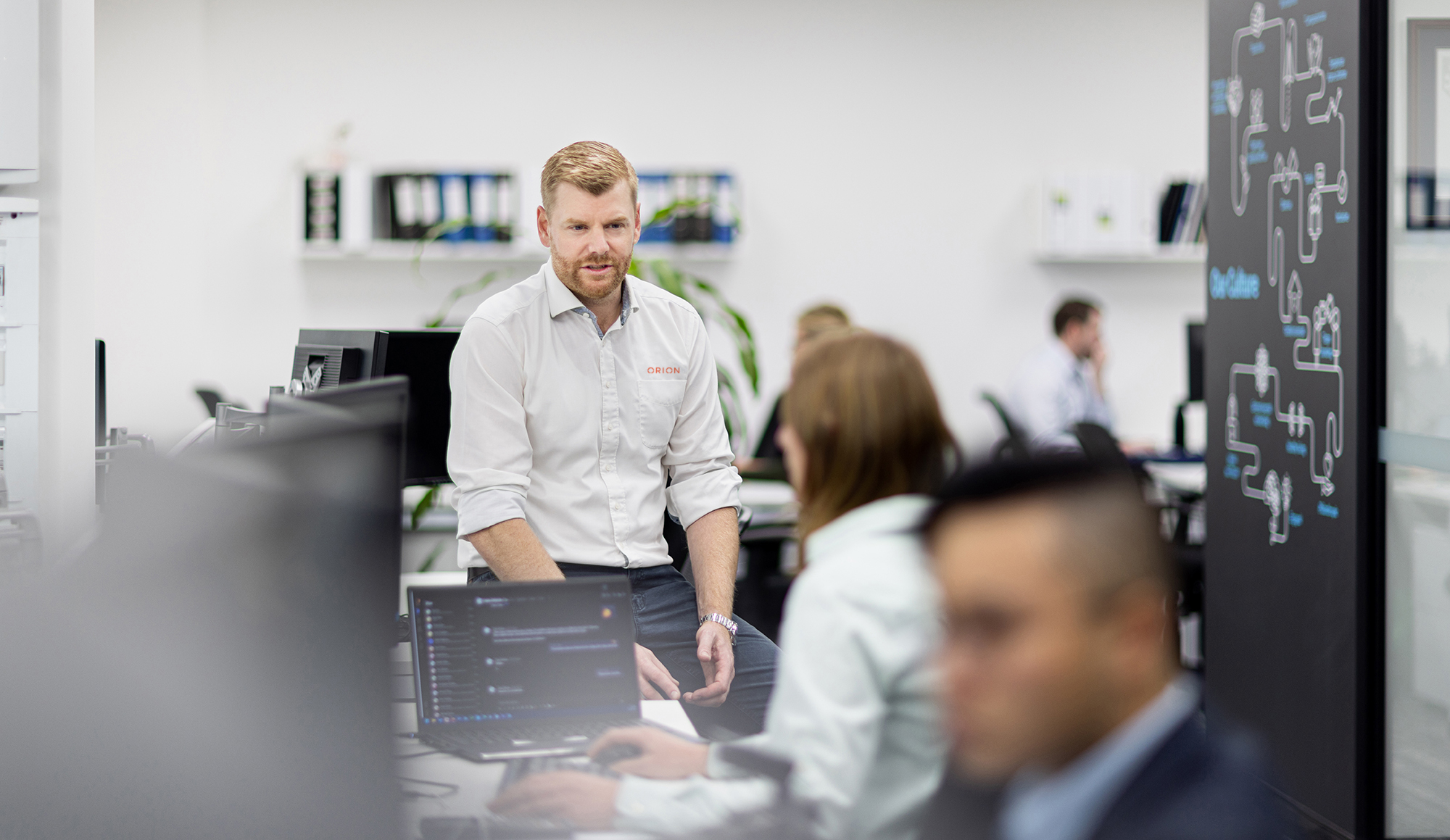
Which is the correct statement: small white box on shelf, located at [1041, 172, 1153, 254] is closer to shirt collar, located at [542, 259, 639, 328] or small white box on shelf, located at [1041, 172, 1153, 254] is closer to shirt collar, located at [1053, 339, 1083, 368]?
shirt collar, located at [1053, 339, 1083, 368]

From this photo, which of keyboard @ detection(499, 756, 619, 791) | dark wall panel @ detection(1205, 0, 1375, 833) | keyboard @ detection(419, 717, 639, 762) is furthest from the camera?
dark wall panel @ detection(1205, 0, 1375, 833)

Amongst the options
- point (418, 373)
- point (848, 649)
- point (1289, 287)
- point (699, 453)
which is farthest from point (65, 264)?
point (1289, 287)

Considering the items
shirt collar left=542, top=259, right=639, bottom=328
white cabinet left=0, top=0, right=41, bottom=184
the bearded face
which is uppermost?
white cabinet left=0, top=0, right=41, bottom=184

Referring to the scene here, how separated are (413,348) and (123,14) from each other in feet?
12.5

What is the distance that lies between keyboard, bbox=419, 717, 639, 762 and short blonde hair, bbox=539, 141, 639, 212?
3.14ft

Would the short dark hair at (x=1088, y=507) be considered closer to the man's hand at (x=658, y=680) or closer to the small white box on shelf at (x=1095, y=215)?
the man's hand at (x=658, y=680)

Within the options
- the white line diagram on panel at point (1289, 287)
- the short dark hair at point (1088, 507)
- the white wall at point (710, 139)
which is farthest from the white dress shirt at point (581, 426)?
the white wall at point (710, 139)

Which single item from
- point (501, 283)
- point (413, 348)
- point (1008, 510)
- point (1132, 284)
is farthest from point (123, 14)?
point (1008, 510)

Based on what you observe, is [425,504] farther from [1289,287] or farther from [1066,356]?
[1066,356]

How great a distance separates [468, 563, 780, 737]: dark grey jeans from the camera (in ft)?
6.70

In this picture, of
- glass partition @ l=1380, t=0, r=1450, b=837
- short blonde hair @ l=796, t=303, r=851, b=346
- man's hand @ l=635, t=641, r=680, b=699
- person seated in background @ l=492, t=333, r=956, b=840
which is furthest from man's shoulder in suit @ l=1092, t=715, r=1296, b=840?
short blonde hair @ l=796, t=303, r=851, b=346

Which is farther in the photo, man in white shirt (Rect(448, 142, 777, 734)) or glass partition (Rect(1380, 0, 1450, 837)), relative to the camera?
glass partition (Rect(1380, 0, 1450, 837))

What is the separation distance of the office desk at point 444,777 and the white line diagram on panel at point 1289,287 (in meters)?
1.98

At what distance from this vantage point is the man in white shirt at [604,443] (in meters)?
2.03
